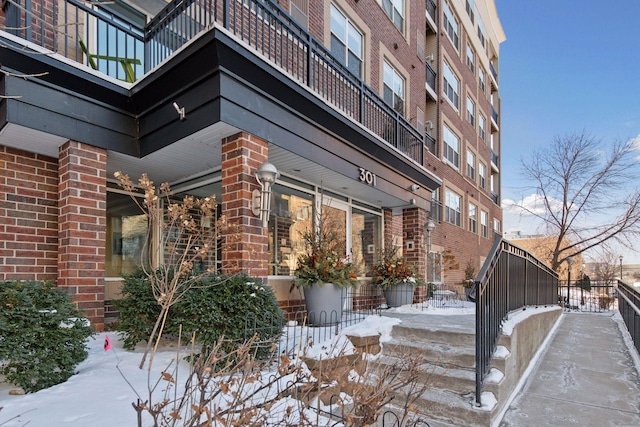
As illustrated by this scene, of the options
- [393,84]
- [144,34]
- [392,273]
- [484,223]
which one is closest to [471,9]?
[484,223]

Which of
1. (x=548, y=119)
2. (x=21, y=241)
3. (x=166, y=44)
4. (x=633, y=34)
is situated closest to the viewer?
(x=21, y=241)

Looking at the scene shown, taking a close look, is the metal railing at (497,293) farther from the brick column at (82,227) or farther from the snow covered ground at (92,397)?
the brick column at (82,227)

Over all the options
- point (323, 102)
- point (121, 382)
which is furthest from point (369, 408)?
point (323, 102)

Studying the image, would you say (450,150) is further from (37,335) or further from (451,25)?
(37,335)

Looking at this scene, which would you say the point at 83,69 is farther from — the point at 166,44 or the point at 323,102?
the point at 323,102

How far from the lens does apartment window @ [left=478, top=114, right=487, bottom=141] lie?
20.1 m

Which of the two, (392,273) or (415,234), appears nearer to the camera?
(392,273)

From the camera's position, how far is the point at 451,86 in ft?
53.5

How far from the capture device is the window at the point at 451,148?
1540 cm

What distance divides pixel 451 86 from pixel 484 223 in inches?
298

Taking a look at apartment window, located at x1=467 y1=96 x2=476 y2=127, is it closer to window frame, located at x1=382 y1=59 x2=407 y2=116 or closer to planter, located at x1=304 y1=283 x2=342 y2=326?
window frame, located at x1=382 y1=59 x2=407 y2=116

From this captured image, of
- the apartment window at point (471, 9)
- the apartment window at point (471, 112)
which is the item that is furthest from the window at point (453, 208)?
the apartment window at point (471, 9)

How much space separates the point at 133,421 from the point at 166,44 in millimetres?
4849

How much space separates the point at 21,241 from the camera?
4812 millimetres
